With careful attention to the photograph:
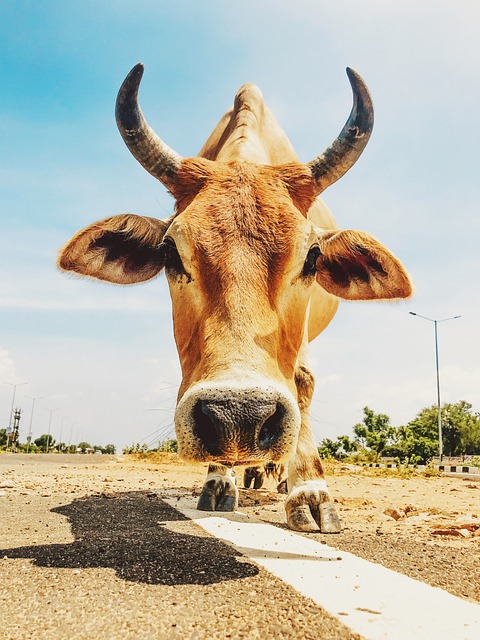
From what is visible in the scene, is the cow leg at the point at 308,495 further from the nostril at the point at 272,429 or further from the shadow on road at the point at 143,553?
the nostril at the point at 272,429

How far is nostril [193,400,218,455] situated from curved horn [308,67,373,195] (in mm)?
2286

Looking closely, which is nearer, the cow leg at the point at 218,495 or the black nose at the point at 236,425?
the black nose at the point at 236,425

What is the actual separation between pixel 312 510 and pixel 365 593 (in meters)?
2.11

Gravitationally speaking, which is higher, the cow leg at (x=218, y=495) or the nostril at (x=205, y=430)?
the nostril at (x=205, y=430)


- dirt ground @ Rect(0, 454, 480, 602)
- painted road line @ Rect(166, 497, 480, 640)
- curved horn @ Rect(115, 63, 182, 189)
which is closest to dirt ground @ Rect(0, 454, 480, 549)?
dirt ground @ Rect(0, 454, 480, 602)

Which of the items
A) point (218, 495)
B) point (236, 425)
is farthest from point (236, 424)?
point (218, 495)

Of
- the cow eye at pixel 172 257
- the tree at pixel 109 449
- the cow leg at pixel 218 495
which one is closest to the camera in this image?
the cow eye at pixel 172 257

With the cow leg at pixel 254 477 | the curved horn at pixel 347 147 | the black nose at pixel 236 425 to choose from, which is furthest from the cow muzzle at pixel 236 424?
the cow leg at pixel 254 477

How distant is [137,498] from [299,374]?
7.13 ft

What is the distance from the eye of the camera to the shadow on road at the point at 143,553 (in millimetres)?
2666

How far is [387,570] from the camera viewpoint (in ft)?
9.30

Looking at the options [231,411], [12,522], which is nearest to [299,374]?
[12,522]

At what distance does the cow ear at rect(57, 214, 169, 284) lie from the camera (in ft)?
14.8

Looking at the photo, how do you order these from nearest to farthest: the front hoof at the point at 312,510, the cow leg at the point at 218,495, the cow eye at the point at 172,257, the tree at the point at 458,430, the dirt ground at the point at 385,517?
1. the dirt ground at the point at 385,517
2. the cow eye at the point at 172,257
3. the front hoof at the point at 312,510
4. the cow leg at the point at 218,495
5. the tree at the point at 458,430
